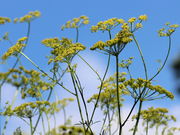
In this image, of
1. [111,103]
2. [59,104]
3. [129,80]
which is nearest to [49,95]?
[59,104]

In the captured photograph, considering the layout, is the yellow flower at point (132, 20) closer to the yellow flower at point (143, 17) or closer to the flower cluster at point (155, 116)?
the yellow flower at point (143, 17)

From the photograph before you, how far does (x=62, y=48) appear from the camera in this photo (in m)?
12.3

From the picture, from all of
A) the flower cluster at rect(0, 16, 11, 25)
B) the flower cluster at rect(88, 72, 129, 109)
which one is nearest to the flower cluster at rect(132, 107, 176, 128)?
the flower cluster at rect(88, 72, 129, 109)

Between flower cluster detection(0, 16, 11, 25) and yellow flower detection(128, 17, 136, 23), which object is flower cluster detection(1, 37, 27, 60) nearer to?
flower cluster detection(0, 16, 11, 25)

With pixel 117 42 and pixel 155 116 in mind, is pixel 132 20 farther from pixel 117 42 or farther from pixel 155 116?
pixel 155 116

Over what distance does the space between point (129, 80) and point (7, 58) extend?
14.5 ft

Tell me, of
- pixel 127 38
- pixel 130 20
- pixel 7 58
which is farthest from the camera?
pixel 7 58

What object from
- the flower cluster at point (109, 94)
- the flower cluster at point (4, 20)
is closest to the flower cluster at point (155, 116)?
the flower cluster at point (109, 94)

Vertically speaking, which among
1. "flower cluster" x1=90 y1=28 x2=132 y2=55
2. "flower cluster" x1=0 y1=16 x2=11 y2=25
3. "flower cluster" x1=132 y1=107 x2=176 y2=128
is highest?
"flower cluster" x1=0 y1=16 x2=11 y2=25

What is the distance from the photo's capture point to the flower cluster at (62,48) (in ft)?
38.2

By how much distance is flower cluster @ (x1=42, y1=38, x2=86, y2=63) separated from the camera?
11641 millimetres

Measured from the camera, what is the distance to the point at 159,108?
1591 centimetres

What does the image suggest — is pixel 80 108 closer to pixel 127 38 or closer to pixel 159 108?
pixel 127 38

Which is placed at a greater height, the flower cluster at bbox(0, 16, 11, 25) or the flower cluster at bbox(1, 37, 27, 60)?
the flower cluster at bbox(0, 16, 11, 25)
